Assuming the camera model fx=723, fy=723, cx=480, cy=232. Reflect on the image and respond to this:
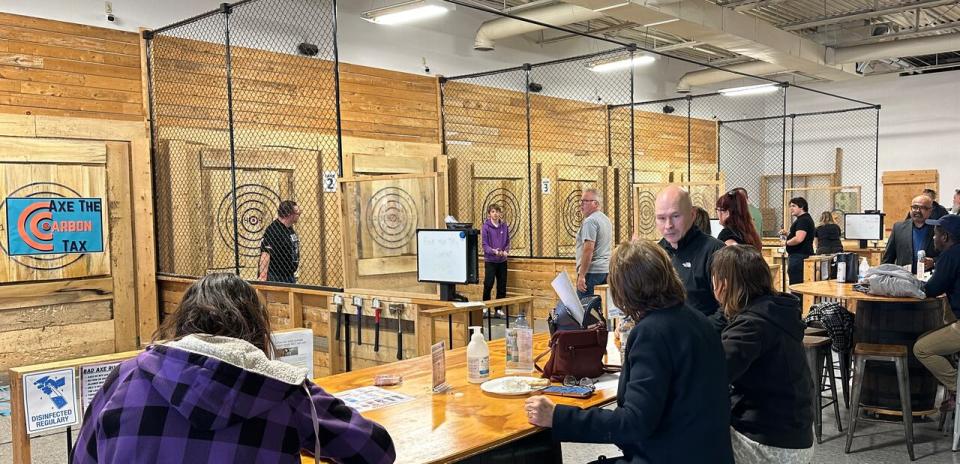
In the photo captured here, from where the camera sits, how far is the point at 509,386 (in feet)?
8.59

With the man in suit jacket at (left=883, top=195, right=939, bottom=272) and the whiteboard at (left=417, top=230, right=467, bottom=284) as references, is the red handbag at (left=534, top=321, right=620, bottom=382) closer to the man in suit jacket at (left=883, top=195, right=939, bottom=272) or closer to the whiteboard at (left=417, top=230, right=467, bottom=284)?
the whiteboard at (left=417, top=230, right=467, bottom=284)

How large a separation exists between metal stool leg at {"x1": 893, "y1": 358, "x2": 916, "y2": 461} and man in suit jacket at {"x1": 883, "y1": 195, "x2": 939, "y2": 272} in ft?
7.61

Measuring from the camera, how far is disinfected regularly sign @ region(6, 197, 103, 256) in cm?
637

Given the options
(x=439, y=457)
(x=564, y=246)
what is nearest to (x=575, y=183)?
(x=564, y=246)

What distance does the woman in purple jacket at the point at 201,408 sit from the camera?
1.38m

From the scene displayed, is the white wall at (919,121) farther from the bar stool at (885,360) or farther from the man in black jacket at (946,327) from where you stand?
the bar stool at (885,360)

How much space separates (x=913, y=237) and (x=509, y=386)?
5635 mm

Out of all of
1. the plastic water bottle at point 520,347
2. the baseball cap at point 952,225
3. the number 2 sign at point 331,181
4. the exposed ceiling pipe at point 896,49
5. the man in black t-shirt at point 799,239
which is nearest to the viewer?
the plastic water bottle at point 520,347

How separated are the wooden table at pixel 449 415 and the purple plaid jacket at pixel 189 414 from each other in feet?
1.70

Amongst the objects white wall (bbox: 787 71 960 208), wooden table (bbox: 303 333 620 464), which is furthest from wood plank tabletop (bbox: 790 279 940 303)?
white wall (bbox: 787 71 960 208)

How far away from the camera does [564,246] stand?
37.6ft

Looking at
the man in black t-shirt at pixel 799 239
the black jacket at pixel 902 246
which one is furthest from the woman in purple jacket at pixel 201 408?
the man in black t-shirt at pixel 799 239

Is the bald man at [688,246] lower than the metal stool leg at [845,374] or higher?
higher

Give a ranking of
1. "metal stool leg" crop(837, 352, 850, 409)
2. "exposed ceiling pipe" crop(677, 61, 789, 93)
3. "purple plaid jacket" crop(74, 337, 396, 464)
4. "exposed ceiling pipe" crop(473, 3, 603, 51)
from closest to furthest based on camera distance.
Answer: "purple plaid jacket" crop(74, 337, 396, 464)
"metal stool leg" crop(837, 352, 850, 409)
"exposed ceiling pipe" crop(473, 3, 603, 51)
"exposed ceiling pipe" crop(677, 61, 789, 93)
